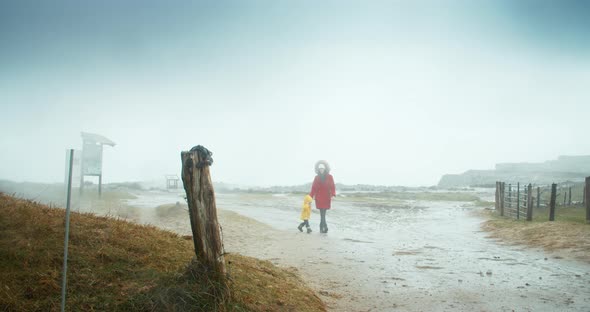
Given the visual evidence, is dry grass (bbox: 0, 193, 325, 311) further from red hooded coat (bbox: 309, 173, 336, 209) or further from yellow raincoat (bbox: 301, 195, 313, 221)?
red hooded coat (bbox: 309, 173, 336, 209)

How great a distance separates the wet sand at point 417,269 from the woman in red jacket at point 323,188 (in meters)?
1.21

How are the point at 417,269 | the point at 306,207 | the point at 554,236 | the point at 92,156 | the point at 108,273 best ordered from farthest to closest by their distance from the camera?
the point at 92,156
the point at 306,207
the point at 554,236
the point at 417,269
the point at 108,273

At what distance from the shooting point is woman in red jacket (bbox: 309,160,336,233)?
16.0 meters

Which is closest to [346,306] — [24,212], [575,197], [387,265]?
[387,265]

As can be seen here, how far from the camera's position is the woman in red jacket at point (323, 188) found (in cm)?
1598

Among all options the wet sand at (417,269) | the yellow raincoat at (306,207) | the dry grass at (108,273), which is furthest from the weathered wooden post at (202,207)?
the yellow raincoat at (306,207)

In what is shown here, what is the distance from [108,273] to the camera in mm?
4715

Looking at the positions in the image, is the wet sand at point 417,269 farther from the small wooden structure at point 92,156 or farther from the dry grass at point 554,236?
the small wooden structure at point 92,156

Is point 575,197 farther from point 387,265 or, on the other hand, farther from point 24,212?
point 24,212

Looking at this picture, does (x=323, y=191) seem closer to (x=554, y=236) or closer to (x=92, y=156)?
(x=554, y=236)

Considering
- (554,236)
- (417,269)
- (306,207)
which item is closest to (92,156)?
(306,207)

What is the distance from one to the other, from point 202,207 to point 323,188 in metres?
11.5

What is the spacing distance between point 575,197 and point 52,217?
123 feet

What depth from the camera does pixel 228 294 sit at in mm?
4691
